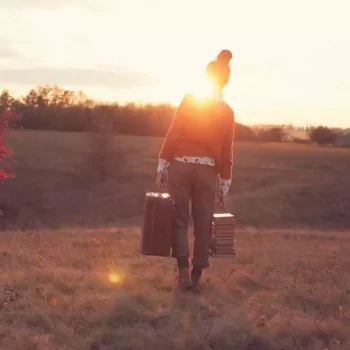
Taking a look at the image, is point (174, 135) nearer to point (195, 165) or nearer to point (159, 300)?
point (195, 165)

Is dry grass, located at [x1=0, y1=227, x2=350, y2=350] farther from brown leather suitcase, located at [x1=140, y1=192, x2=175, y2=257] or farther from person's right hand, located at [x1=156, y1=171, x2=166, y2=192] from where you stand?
person's right hand, located at [x1=156, y1=171, x2=166, y2=192]

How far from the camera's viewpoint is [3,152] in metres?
17.8

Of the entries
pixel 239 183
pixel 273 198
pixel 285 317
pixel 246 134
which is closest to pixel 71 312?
pixel 285 317

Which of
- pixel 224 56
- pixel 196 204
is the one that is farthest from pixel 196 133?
pixel 224 56

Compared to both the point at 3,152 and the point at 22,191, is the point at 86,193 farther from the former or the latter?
the point at 3,152

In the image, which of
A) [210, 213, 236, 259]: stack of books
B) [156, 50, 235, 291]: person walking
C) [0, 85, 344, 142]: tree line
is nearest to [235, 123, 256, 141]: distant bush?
[0, 85, 344, 142]: tree line

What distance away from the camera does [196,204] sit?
19.4 feet

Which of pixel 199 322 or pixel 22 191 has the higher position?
pixel 199 322

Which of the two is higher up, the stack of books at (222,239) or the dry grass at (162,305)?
the stack of books at (222,239)

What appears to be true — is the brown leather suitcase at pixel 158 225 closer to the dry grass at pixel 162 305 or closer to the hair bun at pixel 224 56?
the dry grass at pixel 162 305

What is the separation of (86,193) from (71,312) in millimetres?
37348

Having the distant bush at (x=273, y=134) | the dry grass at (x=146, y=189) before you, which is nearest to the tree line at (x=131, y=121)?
the distant bush at (x=273, y=134)

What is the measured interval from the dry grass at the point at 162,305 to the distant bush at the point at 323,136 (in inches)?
2976

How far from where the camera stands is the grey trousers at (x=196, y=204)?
5.80 meters
